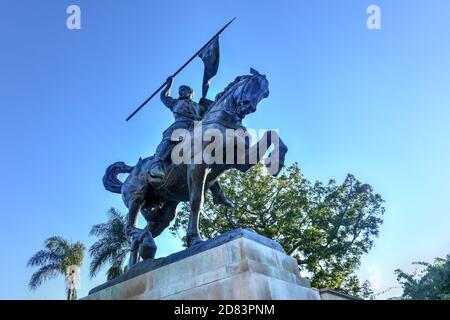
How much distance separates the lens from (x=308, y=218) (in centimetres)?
2361

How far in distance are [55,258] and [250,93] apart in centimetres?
2493

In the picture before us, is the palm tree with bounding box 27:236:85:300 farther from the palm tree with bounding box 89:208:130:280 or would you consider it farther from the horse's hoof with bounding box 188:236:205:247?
the horse's hoof with bounding box 188:236:205:247

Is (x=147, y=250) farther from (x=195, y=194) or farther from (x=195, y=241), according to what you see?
(x=195, y=194)

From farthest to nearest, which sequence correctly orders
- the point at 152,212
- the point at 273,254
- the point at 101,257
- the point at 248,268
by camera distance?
the point at 101,257 → the point at 152,212 → the point at 273,254 → the point at 248,268

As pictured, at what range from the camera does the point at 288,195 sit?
23.9 m

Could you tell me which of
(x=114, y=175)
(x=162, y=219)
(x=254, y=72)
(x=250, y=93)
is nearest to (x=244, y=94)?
(x=250, y=93)

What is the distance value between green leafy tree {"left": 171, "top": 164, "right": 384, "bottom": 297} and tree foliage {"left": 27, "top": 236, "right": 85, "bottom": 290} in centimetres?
799

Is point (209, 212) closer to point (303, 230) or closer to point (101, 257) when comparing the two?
point (303, 230)

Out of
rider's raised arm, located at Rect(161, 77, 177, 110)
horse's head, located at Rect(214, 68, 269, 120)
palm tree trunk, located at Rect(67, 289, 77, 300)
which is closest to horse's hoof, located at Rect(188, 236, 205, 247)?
horse's head, located at Rect(214, 68, 269, 120)

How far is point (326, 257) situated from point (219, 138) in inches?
696

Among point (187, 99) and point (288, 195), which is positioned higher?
point (288, 195)

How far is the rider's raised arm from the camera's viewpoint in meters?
8.56

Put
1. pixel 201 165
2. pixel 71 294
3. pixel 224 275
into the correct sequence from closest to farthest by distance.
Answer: pixel 224 275
pixel 201 165
pixel 71 294
